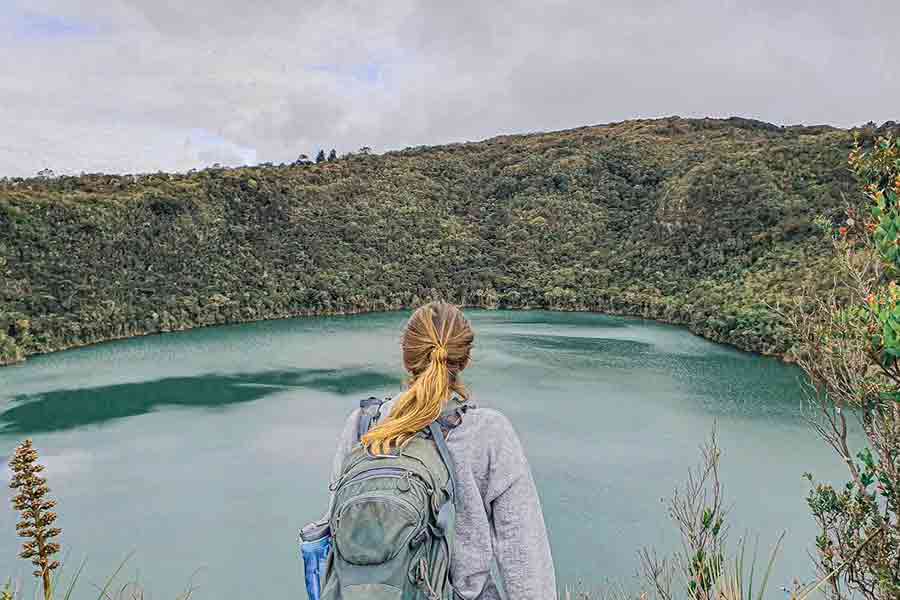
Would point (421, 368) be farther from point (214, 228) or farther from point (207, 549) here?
point (214, 228)

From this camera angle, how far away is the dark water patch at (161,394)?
12234 mm

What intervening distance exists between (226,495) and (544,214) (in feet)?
77.3

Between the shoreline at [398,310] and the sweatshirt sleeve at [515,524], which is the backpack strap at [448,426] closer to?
the sweatshirt sleeve at [515,524]

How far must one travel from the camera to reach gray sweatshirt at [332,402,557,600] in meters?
1.56

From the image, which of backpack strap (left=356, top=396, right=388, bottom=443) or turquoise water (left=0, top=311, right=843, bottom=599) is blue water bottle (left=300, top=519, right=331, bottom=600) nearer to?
backpack strap (left=356, top=396, right=388, bottom=443)

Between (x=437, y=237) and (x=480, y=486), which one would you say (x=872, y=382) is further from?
(x=437, y=237)

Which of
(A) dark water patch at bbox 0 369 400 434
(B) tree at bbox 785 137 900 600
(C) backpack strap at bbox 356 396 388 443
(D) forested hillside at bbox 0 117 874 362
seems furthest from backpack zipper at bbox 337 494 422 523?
(D) forested hillside at bbox 0 117 874 362

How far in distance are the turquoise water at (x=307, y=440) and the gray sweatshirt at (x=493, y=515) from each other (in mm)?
5187

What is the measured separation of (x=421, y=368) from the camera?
165 cm

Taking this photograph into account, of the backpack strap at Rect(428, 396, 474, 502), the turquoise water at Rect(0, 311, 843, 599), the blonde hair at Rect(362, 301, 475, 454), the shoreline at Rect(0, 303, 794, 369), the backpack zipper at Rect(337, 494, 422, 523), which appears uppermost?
the blonde hair at Rect(362, 301, 475, 454)

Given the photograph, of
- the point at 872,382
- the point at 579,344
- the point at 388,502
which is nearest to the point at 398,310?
the point at 579,344

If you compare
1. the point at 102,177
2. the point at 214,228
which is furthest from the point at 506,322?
the point at 102,177

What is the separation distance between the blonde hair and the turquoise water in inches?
212

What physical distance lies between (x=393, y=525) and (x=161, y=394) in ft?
46.2
